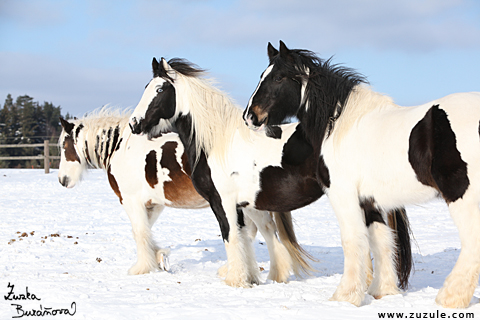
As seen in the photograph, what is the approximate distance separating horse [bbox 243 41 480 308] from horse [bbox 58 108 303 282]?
1.63 meters

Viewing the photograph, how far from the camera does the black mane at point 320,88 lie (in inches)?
165

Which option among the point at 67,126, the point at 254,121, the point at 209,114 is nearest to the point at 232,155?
the point at 209,114

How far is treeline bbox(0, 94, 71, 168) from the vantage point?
138 feet

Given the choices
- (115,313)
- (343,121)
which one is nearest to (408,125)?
(343,121)

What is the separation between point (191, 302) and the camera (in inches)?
163

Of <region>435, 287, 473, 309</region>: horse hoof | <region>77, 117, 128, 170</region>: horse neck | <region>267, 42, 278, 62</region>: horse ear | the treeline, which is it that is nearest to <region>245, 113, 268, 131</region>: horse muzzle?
<region>267, 42, 278, 62</region>: horse ear

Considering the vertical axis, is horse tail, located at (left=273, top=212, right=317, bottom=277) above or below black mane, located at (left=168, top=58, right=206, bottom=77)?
below

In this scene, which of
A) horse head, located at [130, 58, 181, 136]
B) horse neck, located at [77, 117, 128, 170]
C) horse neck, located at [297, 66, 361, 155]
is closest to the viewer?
horse neck, located at [297, 66, 361, 155]

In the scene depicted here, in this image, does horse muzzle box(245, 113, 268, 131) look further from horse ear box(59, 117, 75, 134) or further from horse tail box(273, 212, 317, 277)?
horse ear box(59, 117, 75, 134)

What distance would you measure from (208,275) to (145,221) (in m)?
1.22

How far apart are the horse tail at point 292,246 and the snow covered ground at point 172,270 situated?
0.61 feet

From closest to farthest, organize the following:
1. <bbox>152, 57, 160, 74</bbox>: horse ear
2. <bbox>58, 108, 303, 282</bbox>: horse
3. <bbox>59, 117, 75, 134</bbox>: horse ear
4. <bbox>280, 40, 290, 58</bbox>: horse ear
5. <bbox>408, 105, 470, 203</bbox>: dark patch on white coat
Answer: <bbox>408, 105, 470, 203</bbox>: dark patch on white coat
<bbox>280, 40, 290, 58</bbox>: horse ear
<bbox>152, 57, 160, 74</bbox>: horse ear
<bbox>58, 108, 303, 282</bbox>: horse
<bbox>59, 117, 75, 134</bbox>: horse ear

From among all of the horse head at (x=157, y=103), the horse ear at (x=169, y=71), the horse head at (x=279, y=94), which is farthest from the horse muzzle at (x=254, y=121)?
the horse ear at (x=169, y=71)

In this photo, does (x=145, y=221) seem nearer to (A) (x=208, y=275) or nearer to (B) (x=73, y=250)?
(A) (x=208, y=275)
